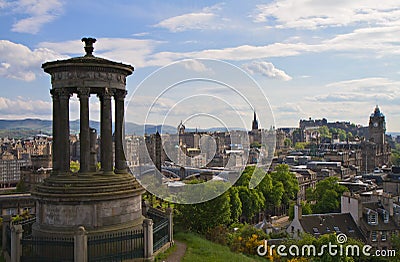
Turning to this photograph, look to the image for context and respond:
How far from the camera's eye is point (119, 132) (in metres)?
22.8

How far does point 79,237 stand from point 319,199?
5328 centimetres

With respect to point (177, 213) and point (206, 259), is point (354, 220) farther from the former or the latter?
point (206, 259)

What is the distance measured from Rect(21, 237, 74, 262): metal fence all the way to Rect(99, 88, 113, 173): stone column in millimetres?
4095

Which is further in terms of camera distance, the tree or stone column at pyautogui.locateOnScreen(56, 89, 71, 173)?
the tree

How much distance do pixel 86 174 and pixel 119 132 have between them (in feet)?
10.2

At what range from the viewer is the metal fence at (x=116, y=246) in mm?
18422

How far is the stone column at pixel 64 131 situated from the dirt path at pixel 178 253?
21.3 feet

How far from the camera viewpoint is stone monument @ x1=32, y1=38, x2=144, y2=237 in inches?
781

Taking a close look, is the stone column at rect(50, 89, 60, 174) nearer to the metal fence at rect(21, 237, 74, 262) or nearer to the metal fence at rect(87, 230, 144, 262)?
the metal fence at rect(21, 237, 74, 262)

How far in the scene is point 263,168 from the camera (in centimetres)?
6975

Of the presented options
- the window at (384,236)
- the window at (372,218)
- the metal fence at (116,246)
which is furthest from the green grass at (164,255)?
the window at (384,236)

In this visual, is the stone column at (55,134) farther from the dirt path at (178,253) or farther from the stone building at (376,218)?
the stone building at (376,218)

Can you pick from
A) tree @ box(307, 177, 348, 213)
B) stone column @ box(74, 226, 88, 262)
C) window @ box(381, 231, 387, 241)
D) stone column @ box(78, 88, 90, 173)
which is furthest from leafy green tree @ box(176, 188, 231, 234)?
tree @ box(307, 177, 348, 213)

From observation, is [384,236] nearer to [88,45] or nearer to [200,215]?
[200,215]
